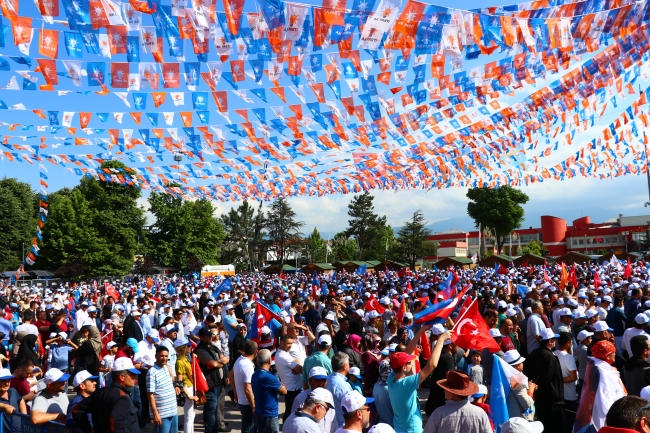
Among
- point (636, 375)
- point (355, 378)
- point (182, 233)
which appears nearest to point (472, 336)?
point (355, 378)

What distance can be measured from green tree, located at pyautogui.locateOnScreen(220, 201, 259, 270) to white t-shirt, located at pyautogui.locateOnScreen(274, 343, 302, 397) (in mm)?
75357

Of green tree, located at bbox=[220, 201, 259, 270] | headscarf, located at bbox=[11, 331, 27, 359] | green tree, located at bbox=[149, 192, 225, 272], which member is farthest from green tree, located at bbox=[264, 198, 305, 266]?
headscarf, located at bbox=[11, 331, 27, 359]

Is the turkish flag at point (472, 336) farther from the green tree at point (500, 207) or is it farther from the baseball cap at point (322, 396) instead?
the green tree at point (500, 207)

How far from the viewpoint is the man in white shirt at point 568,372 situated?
6.80m

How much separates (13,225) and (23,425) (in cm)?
5848

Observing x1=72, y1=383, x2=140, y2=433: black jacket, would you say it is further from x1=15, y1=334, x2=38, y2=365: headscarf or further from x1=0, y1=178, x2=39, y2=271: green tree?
x1=0, y1=178, x2=39, y2=271: green tree

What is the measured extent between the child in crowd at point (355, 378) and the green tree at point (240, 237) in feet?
250

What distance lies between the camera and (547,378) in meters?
6.38

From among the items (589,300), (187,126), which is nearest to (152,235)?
(187,126)

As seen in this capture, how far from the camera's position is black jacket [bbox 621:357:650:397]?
587 cm

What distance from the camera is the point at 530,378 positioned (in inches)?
260

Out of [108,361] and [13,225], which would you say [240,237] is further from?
[108,361]

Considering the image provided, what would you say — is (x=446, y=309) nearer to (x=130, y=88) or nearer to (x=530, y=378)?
(x=530, y=378)

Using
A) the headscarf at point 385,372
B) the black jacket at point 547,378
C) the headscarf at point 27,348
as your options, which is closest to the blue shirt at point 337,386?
the headscarf at point 385,372
